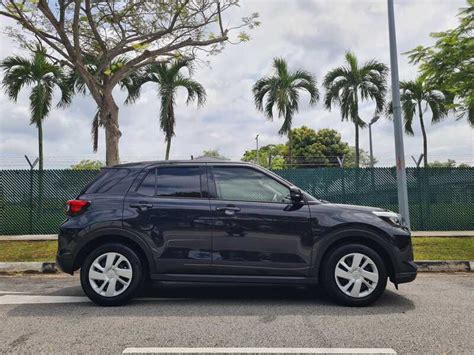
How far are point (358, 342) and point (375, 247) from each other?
164 centimetres

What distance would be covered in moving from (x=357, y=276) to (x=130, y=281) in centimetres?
271

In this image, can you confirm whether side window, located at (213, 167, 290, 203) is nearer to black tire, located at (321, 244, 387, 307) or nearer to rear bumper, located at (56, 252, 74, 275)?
black tire, located at (321, 244, 387, 307)

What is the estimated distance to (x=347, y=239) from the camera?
5.36m

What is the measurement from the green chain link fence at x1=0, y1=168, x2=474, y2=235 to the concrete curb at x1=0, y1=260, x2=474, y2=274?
430cm

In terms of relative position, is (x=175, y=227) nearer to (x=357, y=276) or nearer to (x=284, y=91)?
(x=357, y=276)

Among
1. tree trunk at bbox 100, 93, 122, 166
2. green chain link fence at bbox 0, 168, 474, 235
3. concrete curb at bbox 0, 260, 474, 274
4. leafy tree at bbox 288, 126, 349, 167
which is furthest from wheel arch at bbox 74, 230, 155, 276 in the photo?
leafy tree at bbox 288, 126, 349, 167

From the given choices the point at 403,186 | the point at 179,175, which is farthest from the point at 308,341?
the point at 403,186

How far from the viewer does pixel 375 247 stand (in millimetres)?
5383

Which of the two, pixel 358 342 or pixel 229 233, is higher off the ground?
pixel 229 233

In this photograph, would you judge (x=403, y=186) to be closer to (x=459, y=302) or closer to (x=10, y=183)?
(x=459, y=302)

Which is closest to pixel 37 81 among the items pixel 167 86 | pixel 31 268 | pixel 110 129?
pixel 167 86

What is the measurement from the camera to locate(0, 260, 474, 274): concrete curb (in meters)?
8.16

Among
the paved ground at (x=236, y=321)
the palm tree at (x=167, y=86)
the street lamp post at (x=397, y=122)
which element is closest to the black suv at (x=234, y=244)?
the paved ground at (x=236, y=321)

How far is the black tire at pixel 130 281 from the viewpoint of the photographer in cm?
526
